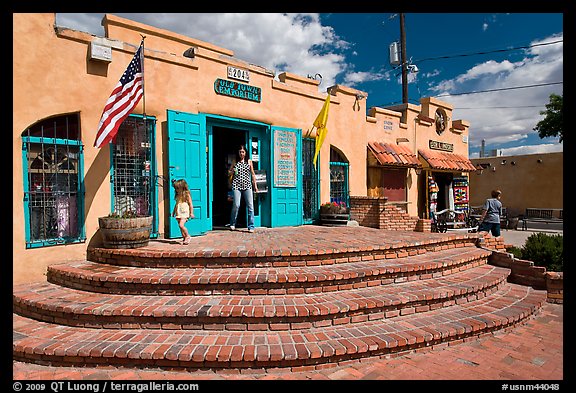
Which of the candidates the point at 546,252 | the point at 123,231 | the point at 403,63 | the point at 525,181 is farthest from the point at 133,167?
the point at 525,181

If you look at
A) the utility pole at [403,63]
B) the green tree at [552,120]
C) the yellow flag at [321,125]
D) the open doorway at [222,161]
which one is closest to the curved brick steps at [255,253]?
the yellow flag at [321,125]

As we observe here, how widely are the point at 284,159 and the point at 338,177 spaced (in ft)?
7.33

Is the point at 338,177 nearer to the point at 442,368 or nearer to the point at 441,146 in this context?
the point at 441,146

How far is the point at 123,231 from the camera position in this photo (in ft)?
16.5

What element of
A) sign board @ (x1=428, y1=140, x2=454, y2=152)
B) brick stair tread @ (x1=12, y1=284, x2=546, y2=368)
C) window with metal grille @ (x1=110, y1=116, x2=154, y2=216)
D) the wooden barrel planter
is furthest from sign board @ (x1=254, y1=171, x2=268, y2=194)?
sign board @ (x1=428, y1=140, x2=454, y2=152)

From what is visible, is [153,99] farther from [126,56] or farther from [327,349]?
[327,349]

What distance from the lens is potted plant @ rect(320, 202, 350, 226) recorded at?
28.4 ft

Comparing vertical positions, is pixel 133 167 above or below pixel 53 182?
above

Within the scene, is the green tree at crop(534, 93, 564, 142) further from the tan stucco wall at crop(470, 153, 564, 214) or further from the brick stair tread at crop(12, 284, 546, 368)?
the brick stair tread at crop(12, 284, 546, 368)

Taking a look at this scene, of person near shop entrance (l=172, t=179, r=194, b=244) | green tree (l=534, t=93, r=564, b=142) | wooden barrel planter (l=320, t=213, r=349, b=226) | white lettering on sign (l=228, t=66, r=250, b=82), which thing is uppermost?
green tree (l=534, t=93, r=564, b=142)

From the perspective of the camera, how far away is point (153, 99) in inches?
238

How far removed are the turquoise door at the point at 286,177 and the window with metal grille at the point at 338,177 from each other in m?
1.46

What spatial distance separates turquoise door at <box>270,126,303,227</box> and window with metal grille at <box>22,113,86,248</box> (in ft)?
13.1

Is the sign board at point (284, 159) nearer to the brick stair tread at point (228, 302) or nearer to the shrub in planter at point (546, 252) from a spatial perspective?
the brick stair tread at point (228, 302)
